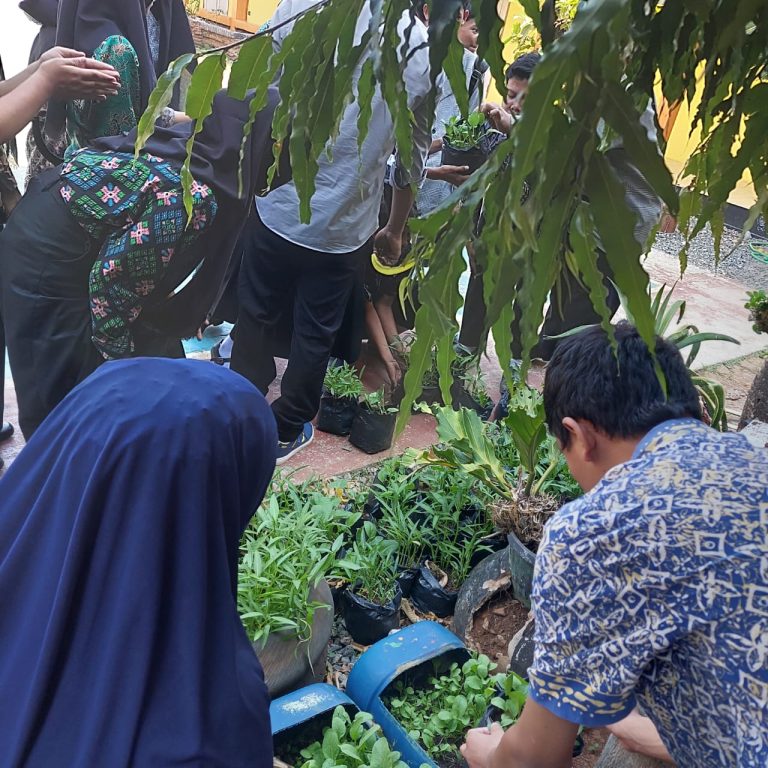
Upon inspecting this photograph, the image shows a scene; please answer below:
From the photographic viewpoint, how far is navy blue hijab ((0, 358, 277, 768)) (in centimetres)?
124

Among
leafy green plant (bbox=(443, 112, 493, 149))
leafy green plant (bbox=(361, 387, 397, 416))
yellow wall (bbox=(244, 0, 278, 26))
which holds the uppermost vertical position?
yellow wall (bbox=(244, 0, 278, 26))

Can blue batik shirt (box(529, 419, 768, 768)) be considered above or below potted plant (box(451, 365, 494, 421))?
above

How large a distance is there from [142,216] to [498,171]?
2059 mm

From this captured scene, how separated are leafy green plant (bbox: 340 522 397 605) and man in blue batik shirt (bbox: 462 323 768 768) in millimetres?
1096

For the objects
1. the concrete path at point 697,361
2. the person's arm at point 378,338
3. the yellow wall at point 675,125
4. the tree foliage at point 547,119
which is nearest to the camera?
the tree foliage at point 547,119

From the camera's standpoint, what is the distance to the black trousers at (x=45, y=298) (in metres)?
2.50

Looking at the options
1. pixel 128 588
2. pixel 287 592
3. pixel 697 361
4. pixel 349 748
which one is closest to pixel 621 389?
pixel 128 588

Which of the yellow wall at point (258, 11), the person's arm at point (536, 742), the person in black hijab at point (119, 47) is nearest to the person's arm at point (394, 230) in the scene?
the person in black hijab at point (119, 47)

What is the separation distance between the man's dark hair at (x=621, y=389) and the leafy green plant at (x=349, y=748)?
3.06 ft

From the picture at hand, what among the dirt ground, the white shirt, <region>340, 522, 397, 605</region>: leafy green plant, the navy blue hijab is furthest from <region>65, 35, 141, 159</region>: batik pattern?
the dirt ground

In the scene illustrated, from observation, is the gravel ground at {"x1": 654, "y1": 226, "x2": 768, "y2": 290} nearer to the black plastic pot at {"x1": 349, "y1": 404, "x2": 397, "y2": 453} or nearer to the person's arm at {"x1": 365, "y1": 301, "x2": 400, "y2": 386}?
the person's arm at {"x1": 365, "y1": 301, "x2": 400, "y2": 386}

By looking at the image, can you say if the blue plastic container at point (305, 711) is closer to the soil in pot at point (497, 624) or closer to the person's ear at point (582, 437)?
the soil in pot at point (497, 624)

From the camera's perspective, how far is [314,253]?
3.18 metres

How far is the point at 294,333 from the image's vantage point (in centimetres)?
338
